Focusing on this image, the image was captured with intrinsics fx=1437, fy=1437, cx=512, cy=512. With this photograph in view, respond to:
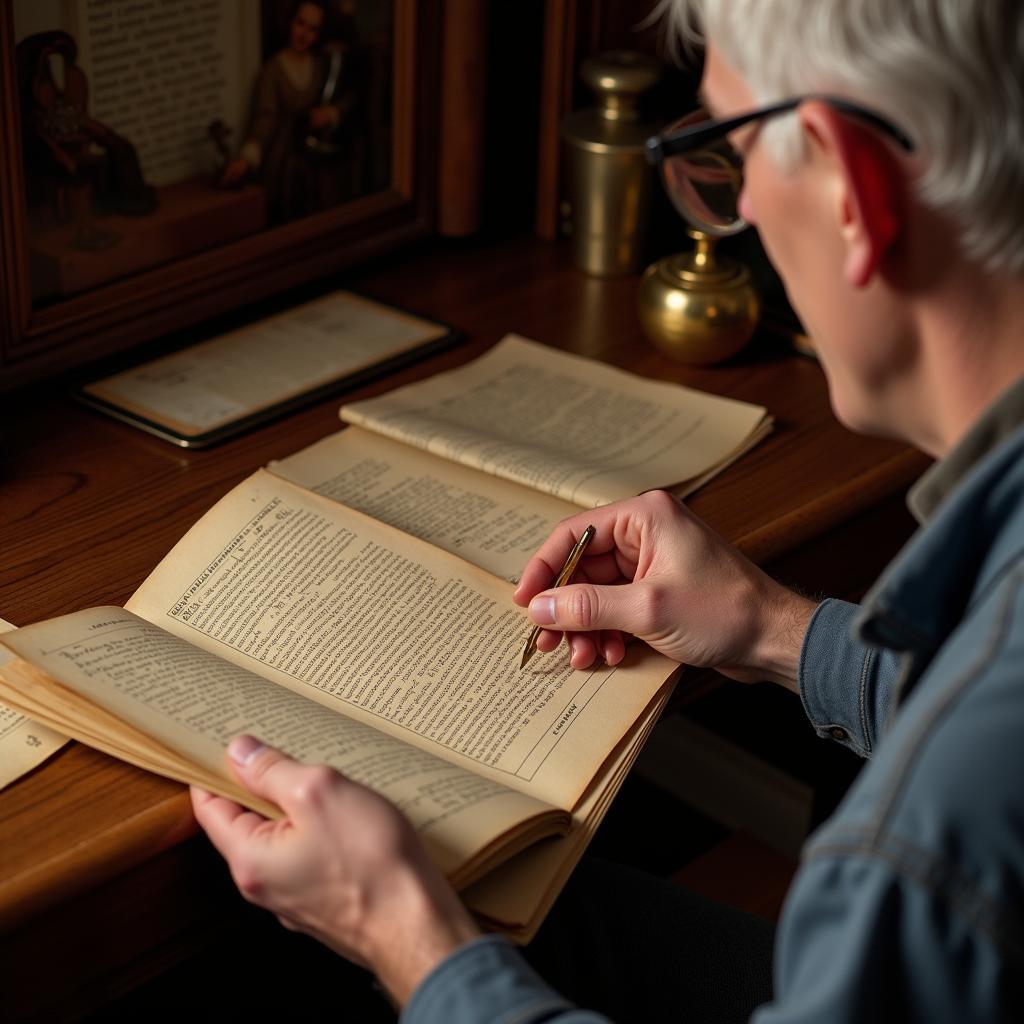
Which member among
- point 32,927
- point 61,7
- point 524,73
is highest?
point 61,7

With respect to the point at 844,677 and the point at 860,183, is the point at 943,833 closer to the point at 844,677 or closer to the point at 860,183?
the point at 860,183

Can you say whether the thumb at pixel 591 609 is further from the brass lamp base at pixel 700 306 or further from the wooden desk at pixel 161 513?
the brass lamp base at pixel 700 306

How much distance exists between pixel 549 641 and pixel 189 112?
80 cm

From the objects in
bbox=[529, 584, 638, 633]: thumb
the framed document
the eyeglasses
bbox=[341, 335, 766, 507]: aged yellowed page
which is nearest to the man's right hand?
bbox=[529, 584, 638, 633]: thumb

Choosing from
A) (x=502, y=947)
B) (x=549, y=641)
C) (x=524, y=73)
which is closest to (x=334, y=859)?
(x=502, y=947)

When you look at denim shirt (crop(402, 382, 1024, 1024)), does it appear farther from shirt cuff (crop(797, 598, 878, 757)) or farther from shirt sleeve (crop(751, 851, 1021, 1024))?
shirt cuff (crop(797, 598, 878, 757))

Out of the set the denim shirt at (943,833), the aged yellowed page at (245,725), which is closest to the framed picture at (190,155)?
the aged yellowed page at (245,725)

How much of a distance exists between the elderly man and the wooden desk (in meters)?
0.09

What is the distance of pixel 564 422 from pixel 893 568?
75 centimetres

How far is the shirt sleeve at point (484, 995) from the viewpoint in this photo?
31.9 inches

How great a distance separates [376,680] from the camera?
110 cm

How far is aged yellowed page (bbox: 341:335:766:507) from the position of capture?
4.56 feet

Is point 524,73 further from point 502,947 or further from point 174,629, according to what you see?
point 502,947

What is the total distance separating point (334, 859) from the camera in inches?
34.4
